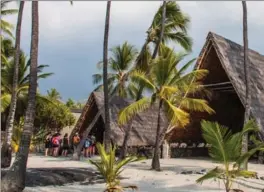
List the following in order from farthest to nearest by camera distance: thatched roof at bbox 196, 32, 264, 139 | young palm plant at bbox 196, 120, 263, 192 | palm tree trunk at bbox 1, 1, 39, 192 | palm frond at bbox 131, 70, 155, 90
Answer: thatched roof at bbox 196, 32, 264, 139 → palm frond at bbox 131, 70, 155, 90 → palm tree trunk at bbox 1, 1, 39, 192 → young palm plant at bbox 196, 120, 263, 192

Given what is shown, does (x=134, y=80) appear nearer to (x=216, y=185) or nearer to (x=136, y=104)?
(x=136, y=104)

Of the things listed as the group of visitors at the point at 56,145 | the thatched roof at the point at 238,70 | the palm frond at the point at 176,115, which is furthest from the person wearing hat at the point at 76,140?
the palm frond at the point at 176,115

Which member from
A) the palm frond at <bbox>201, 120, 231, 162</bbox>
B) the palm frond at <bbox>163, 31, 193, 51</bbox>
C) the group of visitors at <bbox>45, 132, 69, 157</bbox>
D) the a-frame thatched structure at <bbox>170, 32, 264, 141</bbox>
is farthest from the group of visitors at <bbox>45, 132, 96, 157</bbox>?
the palm frond at <bbox>201, 120, 231, 162</bbox>

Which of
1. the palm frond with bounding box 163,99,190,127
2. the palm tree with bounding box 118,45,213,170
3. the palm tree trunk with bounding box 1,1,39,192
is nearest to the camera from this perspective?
the palm tree trunk with bounding box 1,1,39,192

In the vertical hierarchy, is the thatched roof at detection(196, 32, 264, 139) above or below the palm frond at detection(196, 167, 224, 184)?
above

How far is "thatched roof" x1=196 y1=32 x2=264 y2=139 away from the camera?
16.3 m

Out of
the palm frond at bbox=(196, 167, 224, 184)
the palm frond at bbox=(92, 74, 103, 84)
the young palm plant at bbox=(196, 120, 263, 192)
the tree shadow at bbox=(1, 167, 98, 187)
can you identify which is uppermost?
the palm frond at bbox=(92, 74, 103, 84)

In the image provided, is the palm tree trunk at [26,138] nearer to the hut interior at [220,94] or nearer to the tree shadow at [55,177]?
the tree shadow at [55,177]

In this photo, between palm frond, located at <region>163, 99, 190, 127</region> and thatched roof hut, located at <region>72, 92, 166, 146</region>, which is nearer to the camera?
palm frond, located at <region>163, 99, 190, 127</region>

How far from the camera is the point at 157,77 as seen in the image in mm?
13336

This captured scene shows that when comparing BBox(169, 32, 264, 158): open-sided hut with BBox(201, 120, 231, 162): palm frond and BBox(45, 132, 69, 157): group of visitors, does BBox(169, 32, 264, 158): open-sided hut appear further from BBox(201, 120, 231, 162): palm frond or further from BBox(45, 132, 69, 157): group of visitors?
BBox(201, 120, 231, 162): palm frond

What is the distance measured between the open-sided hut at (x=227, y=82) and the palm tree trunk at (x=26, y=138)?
30.5 ft

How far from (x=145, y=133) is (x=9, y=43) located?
10.4 metres

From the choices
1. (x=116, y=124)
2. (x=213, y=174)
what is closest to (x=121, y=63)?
(x=116, y=124)
